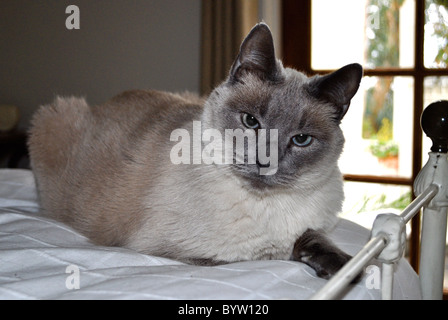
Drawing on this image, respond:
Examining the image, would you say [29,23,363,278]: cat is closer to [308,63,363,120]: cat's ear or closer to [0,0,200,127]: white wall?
[308,63,363,120]: cat's ear

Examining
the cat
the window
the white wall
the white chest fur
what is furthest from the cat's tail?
the window

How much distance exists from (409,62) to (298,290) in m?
2.31

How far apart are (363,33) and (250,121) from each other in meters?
2.07

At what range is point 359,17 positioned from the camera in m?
3.02

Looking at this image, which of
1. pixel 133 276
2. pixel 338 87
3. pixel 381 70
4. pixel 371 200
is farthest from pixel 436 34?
pixel 133 276

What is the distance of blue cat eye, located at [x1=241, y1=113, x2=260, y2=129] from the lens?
127 centimetres

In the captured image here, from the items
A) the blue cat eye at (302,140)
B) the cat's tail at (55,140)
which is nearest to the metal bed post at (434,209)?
the blue cat eye at (302,140)

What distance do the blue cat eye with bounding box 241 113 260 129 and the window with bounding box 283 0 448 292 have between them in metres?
1.79

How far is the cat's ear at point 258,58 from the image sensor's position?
1.28 meters

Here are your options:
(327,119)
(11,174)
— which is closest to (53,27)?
(11,174)

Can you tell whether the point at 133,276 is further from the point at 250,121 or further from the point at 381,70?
the point at 381,70

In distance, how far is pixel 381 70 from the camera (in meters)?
2.96

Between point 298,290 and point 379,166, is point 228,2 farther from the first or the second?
point 298,290

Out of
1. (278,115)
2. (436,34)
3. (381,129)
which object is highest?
(436,34)
